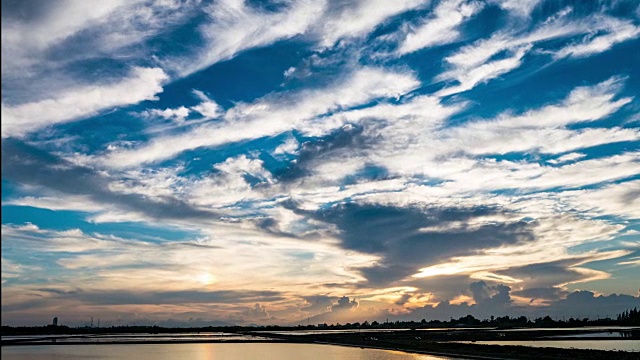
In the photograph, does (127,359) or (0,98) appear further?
(127,359)

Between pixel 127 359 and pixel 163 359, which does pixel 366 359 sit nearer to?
pixel 163 359

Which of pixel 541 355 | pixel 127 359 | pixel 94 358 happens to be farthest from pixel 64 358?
pixel 541 355

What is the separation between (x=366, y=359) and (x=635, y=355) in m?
30.0

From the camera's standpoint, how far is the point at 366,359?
6469 centimetres

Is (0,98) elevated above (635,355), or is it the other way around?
(0,98)

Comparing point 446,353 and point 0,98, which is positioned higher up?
point 0,98

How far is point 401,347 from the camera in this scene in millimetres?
90375

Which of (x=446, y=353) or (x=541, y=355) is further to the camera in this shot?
(x=446, y=353)

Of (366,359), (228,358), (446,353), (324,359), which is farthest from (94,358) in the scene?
(446,353)

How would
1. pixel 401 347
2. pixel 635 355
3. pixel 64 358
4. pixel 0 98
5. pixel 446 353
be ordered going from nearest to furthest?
pixel 0 98 < pixel 635 355 < pixel 64 358 < pixel 446 353 < pixel 401 347

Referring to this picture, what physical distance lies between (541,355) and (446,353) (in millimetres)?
15667

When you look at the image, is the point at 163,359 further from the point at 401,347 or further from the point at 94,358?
the point at 401,347

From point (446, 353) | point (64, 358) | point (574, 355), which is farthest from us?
point (446, 353)

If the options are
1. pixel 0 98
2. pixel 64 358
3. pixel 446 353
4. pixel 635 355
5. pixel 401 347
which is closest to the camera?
pixel 0 98
